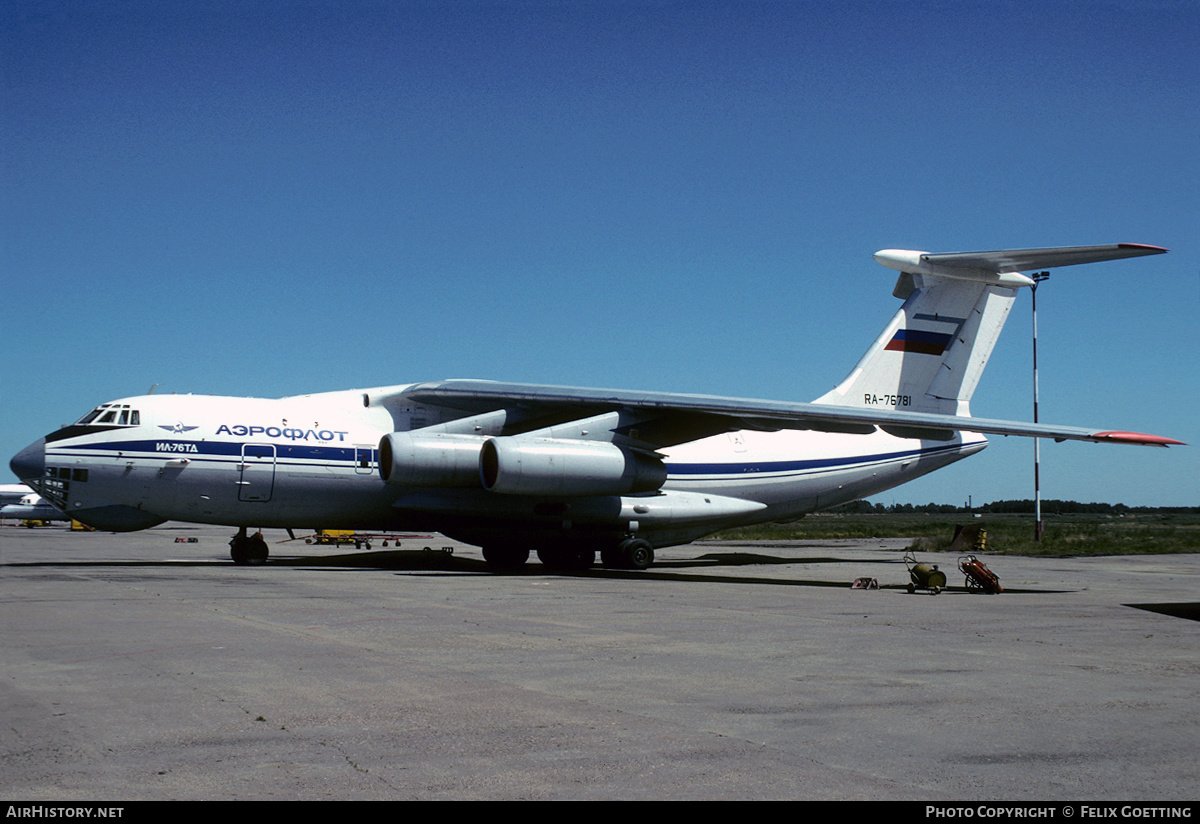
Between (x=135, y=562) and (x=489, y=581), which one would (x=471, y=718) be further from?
(x=135, y=562)

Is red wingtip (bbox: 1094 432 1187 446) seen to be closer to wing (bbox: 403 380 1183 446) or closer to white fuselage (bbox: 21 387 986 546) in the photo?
wing (bbox: 403 380 1183 446)

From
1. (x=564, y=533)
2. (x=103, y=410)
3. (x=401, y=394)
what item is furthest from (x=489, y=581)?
(x=103, y=410)

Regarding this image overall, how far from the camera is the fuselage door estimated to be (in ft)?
59.8

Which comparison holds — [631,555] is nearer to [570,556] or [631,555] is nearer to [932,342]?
[570,556]

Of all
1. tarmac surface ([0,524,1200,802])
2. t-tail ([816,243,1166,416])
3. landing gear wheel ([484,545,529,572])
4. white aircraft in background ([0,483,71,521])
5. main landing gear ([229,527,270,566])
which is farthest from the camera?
white aircraft in background ([0,483,71,521])

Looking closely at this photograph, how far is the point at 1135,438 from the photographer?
15.8 meters

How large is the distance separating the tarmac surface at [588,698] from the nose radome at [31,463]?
18.1 feet

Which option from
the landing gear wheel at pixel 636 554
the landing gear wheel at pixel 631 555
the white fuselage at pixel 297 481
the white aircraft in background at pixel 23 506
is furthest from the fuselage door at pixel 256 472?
the white aircraft in background at pixel 23 506

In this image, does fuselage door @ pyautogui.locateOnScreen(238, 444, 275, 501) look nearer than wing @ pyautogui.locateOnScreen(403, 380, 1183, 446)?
No

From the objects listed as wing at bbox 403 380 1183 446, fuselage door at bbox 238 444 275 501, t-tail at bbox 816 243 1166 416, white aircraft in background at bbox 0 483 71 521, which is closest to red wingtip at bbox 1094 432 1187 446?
wing at bbox 403 380 1183 446

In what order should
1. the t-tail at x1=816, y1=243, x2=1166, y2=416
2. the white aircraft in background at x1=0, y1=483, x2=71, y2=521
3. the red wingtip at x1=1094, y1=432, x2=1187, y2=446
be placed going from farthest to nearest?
the white aircraft in background at x1=0, y1=483, x2=71, y2=521 < the t-tail at x1=816, y1=243, x2=1166, y2=416 < the red wingtip at x1=1094, y1=432, x2=1187, y2=446

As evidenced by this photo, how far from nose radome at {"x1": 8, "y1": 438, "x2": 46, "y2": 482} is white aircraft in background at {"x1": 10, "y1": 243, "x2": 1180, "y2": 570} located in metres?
0.03

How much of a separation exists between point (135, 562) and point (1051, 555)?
21.5m

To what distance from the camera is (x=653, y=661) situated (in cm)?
779
